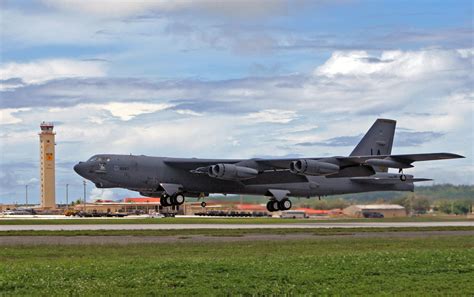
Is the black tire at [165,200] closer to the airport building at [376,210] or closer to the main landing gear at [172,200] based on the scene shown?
the main landing gear at [172,200]

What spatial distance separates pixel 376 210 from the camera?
74.7 metres

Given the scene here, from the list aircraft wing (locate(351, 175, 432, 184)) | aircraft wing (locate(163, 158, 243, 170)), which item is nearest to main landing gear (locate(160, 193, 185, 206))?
aircraft wing (locate(163, 158, 243, 170))

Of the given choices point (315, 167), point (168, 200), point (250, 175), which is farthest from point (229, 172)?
point (315, 167)

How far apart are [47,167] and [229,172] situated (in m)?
106

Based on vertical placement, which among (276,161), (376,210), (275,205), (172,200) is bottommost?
(376,210)

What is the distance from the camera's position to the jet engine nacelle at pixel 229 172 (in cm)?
5259

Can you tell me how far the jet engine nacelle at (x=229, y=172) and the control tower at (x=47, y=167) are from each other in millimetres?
101256

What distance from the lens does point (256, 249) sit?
25719 millimetres

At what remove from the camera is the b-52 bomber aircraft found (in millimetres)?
51875

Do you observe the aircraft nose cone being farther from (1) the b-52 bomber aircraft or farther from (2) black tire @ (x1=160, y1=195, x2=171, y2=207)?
(2) black tire @ (x1=160, y1=195, x2=171, y2=207)

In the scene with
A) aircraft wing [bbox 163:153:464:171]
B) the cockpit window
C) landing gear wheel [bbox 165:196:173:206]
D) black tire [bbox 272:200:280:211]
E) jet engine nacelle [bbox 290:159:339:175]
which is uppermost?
the cockpit window

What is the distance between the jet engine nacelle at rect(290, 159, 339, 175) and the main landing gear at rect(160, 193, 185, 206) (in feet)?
26.6

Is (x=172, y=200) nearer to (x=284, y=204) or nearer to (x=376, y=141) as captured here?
(x=284, y=204)

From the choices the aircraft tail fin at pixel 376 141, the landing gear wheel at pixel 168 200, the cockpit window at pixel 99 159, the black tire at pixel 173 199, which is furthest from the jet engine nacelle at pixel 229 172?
the aircraft tail fin at pixel 376 141
